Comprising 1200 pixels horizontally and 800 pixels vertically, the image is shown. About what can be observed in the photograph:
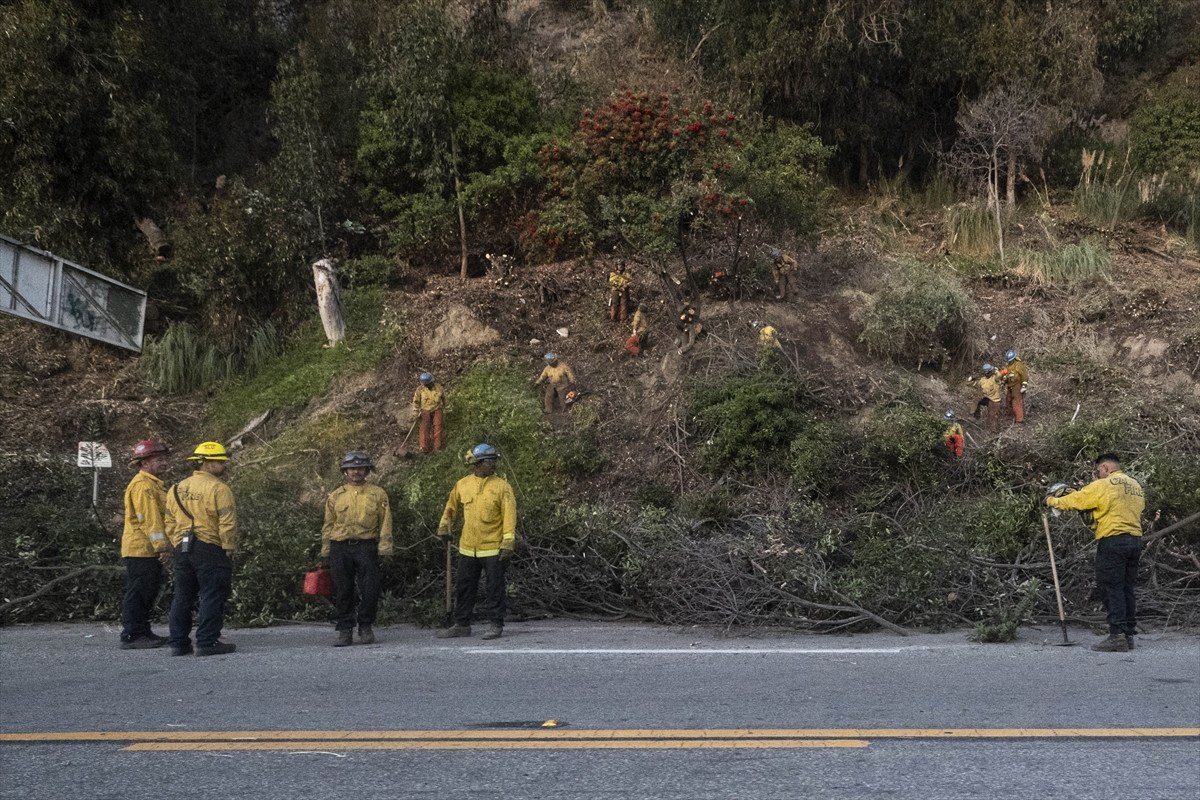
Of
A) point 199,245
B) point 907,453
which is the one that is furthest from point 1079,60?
point 199,245

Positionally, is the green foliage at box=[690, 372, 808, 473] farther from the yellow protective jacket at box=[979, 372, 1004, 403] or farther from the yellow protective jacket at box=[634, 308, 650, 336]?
the yellow protective jacket at box=[634, 308, 650, 336]

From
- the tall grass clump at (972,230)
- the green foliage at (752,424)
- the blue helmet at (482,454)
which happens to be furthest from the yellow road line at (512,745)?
the tall grass clump at (972,230)

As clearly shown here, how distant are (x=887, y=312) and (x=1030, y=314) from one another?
2698 mm

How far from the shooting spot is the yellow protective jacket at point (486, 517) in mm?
9859

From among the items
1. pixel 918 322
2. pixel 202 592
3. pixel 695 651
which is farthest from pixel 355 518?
pixel 918 322

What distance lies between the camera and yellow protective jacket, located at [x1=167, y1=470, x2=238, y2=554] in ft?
29.7

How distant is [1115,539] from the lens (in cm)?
870

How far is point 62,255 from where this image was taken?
1903 cm

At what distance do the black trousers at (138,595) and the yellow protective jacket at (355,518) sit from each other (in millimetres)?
1458

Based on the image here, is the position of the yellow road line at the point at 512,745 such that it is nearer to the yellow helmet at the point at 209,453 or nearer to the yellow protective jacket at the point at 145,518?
the yellow helmet at the point at 209,453

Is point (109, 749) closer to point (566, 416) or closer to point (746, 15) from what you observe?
point (566, 416)

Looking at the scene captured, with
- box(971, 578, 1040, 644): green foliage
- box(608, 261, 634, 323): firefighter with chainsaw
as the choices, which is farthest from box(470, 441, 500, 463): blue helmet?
box(608, 261, 634, 323): firefighter with chainsaw

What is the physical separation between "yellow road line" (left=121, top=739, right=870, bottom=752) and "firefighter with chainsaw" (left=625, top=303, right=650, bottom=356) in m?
11.6

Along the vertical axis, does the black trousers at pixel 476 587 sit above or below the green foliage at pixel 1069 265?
below
